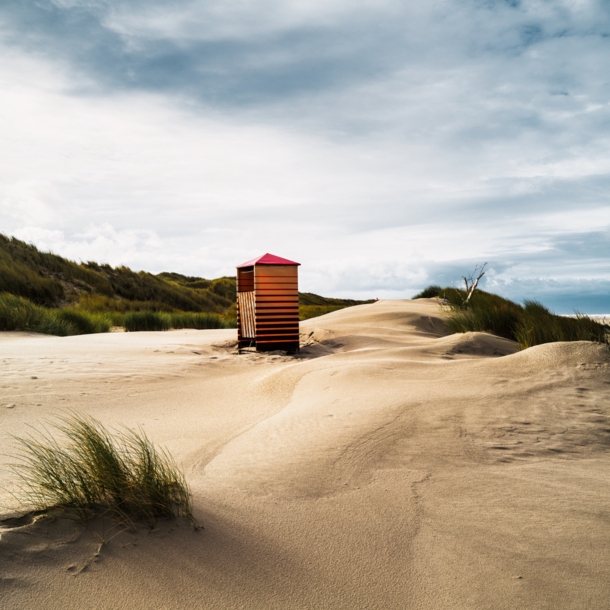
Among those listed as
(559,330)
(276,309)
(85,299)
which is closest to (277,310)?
(276,309)

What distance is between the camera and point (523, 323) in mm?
10352

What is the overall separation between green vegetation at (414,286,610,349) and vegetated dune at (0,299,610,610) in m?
2.70

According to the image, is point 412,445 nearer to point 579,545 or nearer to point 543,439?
point 543,439

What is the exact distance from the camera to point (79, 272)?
2364cm

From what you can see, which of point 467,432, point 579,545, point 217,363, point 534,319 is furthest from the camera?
point 534,319

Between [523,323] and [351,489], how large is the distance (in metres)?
8.13

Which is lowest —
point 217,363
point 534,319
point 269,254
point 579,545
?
point 579,545

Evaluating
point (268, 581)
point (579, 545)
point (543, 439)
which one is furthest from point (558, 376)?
point (268, 581)

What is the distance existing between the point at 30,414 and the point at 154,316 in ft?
34.3

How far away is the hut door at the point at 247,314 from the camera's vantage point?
34.0 ft

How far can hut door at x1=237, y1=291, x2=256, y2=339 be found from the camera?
1035 centimetres

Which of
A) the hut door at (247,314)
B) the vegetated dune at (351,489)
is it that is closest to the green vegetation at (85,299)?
the hut door at (247,314)

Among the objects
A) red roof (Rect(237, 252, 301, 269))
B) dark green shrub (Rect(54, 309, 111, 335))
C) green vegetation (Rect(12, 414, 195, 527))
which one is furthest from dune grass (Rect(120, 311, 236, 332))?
green vegetation (Rect(12, 414, 195, 527))

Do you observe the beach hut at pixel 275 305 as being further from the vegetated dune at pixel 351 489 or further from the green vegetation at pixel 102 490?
the green vegetation at pixel 102 490
